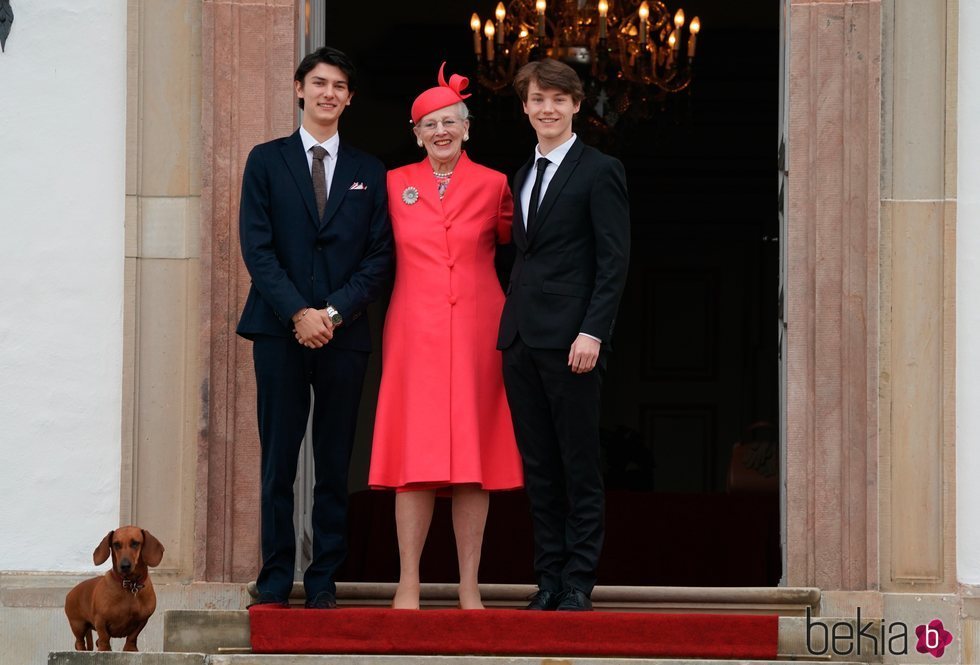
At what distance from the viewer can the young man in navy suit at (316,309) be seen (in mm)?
6062

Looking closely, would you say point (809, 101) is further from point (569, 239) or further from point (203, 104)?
point (203, 104)

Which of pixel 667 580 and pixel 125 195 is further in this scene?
pixel 667 580

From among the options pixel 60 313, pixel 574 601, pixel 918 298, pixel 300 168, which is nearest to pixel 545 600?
pixel 574 601

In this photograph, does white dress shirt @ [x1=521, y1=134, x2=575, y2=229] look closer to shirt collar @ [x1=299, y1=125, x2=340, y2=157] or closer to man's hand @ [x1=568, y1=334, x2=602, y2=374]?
man's hand @ [x1=568, y1=334, x2=602, y2=374]

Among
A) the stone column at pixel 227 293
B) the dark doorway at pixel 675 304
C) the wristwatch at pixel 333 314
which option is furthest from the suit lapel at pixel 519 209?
the dark doorway at pixel 675 304

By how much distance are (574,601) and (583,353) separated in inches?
31.1

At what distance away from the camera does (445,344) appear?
6105 millimetres

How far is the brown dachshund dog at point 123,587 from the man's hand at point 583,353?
4.66 ft

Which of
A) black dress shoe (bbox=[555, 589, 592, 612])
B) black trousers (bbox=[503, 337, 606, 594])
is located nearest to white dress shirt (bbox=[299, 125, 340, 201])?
black trousers (bbox=[503, 337, 606, 594])

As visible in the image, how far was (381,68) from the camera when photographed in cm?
1276

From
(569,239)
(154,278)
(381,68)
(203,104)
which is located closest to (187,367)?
(154,278)

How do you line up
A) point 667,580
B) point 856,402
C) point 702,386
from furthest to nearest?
1. point 702,386
2. point 667,580
3. point 856,402

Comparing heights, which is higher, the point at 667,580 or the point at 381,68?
the point at 381,68

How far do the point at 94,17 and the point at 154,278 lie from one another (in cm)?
100
